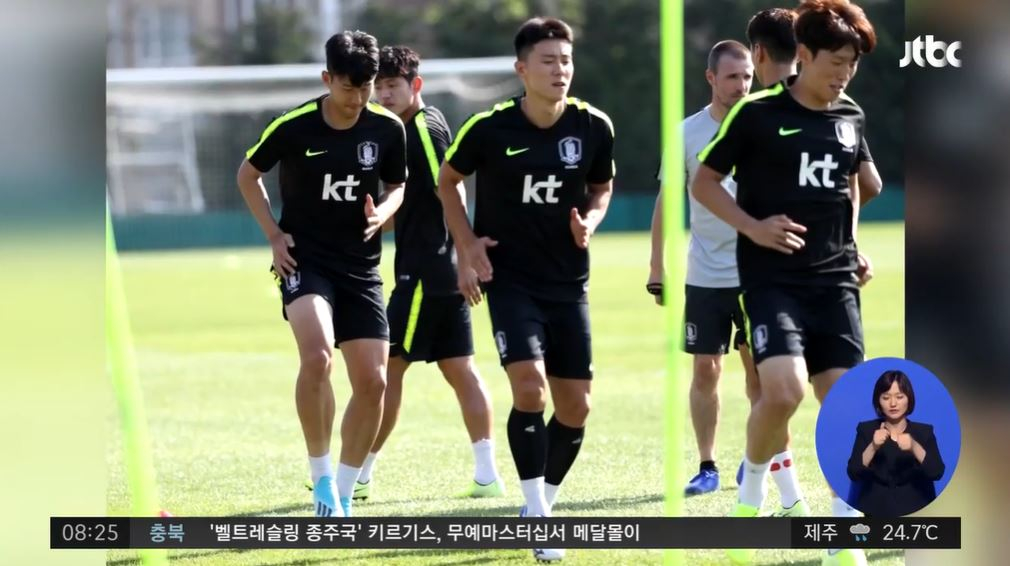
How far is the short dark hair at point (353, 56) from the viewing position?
18.8 feet

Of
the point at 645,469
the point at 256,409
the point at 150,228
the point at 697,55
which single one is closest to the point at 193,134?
the point at 150,228

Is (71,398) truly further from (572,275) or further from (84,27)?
(572,275)

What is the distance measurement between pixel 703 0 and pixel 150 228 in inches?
487

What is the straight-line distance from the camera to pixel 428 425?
9594 mm

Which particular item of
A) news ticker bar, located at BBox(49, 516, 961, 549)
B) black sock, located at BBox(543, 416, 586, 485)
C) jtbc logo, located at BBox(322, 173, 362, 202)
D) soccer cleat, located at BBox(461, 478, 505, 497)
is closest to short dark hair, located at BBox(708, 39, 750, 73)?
jtbc logo, located at BBox(322, 173, 362, 202)

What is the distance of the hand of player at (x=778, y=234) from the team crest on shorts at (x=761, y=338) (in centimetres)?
28

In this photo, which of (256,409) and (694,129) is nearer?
(694,129)

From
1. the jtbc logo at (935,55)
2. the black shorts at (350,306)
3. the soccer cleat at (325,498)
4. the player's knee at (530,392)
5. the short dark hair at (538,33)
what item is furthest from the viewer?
the black shorts at (350,306)

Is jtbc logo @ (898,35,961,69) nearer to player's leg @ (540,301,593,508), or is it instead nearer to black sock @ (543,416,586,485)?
player's leg @ (540,301,593,508)

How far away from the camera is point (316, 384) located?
5.90 meters

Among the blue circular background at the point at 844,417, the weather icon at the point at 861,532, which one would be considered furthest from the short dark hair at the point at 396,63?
the weather icon at the point at 861,532

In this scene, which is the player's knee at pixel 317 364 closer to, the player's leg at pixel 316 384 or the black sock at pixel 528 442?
the player's leg at pixel 316 384

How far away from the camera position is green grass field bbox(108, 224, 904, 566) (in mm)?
6566

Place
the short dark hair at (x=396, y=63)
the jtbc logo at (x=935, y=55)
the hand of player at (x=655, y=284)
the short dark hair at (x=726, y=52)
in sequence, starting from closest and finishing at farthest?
the jtbc logo at (x=935, y=55)
the hand of player at (x=655, y=284)
the short dark hair at (x=726, y=52)
the short dark hair at (x=396, y=63)
